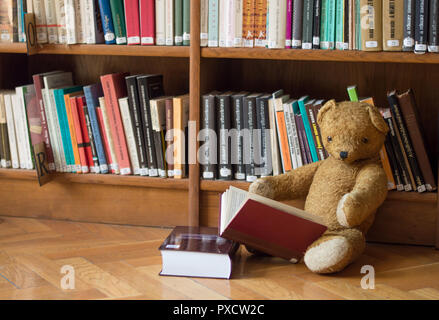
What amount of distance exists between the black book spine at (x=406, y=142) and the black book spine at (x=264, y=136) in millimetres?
334

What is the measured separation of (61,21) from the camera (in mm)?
1830

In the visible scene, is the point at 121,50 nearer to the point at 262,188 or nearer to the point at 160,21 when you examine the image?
the point at 160,21

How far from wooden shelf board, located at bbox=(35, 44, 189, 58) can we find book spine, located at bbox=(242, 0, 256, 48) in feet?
0.55

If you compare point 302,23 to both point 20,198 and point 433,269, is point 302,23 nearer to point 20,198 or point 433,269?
point 433,269

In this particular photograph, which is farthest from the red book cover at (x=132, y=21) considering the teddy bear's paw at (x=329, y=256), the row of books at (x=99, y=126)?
the teddy bear's paw at (x=329, y=256)

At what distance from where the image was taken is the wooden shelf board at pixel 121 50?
1739 mm

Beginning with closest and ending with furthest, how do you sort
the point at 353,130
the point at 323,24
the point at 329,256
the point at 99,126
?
the point at 329,256, the point at 353,130, the point at 323,24, the point at 99,126

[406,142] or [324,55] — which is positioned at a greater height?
[324,55]

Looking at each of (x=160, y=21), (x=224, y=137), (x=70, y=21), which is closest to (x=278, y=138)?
(x=224, y=137)

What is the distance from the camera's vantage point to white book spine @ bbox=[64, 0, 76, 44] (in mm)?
1806

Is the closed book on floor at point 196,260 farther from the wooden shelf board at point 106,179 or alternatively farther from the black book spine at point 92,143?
the black book spine at point 92,143

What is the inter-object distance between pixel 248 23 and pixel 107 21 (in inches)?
16.4

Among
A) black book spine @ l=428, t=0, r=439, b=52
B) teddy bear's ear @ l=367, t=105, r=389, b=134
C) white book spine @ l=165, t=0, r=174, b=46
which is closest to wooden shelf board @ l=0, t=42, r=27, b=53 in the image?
white book spine @ l=165, t=0, r=174, b=46
